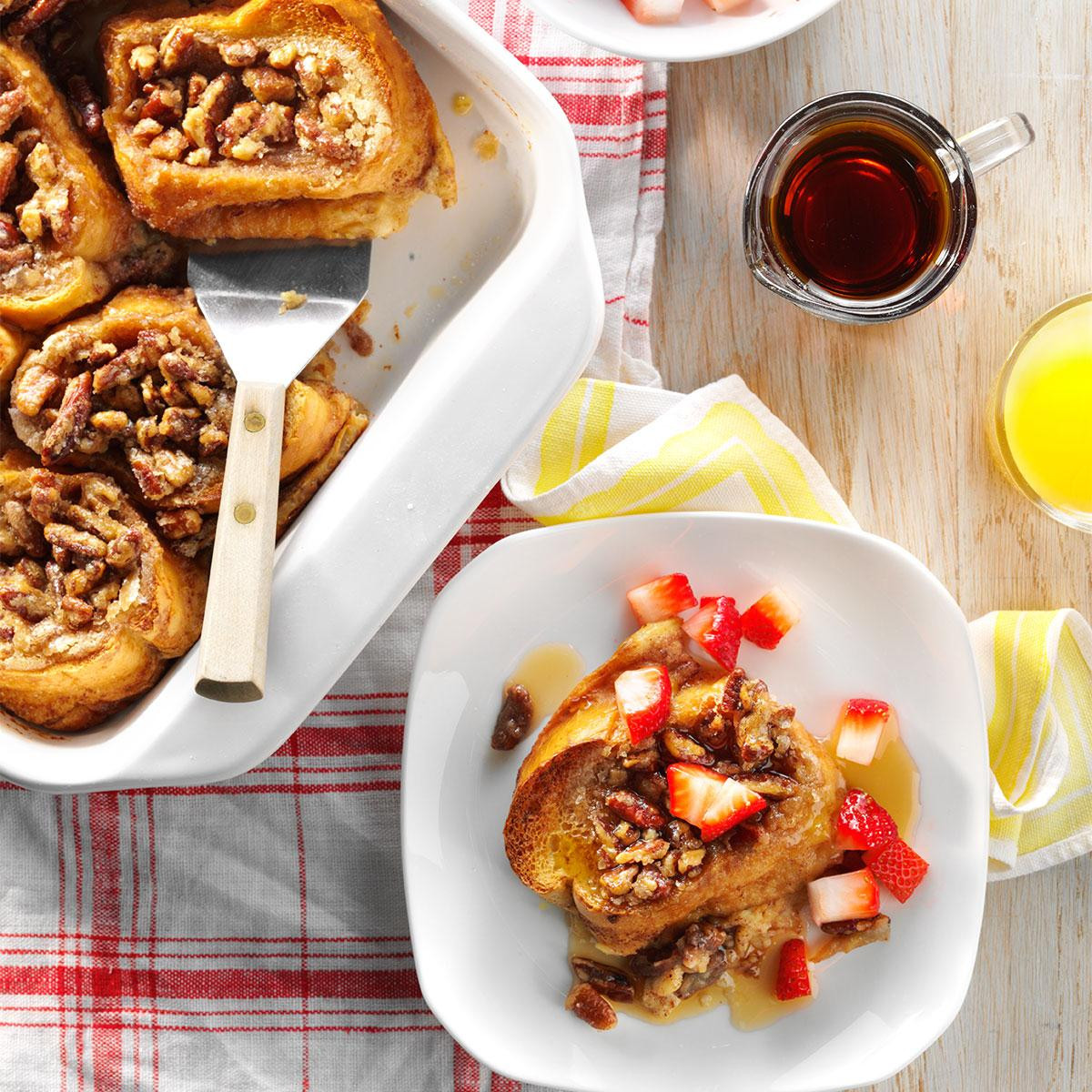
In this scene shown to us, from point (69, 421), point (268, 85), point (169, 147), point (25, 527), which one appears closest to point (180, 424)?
point (69, 421)

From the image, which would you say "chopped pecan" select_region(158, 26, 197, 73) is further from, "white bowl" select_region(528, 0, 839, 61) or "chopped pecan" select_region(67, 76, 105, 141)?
"white bowl" select_region(528, 0, 839, 61)

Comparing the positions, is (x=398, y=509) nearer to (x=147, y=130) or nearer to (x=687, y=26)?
(x=147, y=130)

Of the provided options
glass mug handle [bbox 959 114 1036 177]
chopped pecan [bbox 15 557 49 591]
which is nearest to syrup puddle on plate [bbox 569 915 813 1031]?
chopped pecan [bbox 15 557 49 591]

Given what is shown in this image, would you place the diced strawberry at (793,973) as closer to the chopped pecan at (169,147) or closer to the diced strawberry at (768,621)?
the diced strawberry at (768,621)

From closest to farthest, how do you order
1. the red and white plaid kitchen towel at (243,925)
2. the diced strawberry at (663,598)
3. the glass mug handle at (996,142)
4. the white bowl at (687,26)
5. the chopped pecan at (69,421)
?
the chopped pecan at (69,421), the white bowl at (687,26), the glass mug handle at (996,142), the diced strawberry at (663,598), the red and white plaid kitchen towel at (243,925)

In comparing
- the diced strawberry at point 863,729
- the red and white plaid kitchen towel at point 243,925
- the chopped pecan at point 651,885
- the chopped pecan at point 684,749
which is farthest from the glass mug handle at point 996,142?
the chopped pecan at point 651,885

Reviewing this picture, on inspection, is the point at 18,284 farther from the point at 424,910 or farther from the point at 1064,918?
the point at 1064,918
